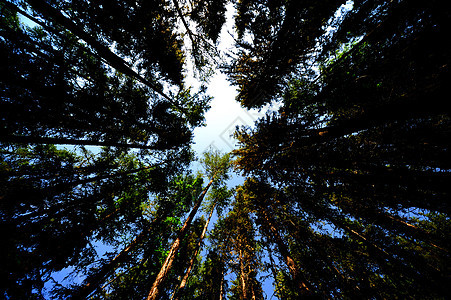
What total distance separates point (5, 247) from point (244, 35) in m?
11.8

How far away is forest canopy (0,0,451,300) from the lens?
381cm

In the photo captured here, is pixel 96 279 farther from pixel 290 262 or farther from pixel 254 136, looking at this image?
pixel 254 136

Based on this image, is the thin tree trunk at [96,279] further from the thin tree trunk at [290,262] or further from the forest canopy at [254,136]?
the thin tree trunk at [290,262]

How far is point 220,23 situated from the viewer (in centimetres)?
675

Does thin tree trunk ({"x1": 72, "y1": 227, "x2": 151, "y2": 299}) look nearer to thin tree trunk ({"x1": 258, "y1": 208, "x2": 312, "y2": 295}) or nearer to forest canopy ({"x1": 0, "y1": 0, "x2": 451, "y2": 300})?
forest canopy ({"x1": 0, "y1": 0, "x2": 451, "y2": 300})

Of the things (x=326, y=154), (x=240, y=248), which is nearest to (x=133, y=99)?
(x=326, y=154)

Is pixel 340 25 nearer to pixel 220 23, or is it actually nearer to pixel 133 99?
pixel 220 23

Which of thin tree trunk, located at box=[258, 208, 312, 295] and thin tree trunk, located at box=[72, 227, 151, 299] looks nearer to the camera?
thin tree trunk, located at box=[258, 208, 312, 295]

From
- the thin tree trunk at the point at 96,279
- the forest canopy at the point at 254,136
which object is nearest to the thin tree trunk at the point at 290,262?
the forest canopy at the point at 254,136

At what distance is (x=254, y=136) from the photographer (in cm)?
728

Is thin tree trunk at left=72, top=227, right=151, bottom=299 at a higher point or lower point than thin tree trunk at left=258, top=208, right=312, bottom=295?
lower

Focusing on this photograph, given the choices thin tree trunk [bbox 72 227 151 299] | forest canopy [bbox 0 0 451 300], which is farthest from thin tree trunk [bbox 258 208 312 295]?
thin tree trunk [bbox 72 227 151 299]

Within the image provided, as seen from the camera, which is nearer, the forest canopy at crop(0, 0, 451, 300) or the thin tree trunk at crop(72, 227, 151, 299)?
the forest canopy at crop(0, 0, 451, 300)

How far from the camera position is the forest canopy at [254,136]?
150 inches
